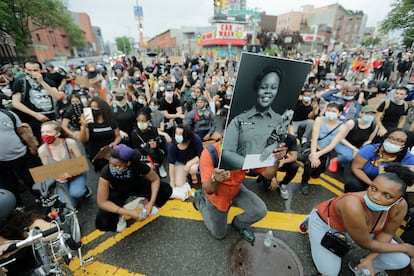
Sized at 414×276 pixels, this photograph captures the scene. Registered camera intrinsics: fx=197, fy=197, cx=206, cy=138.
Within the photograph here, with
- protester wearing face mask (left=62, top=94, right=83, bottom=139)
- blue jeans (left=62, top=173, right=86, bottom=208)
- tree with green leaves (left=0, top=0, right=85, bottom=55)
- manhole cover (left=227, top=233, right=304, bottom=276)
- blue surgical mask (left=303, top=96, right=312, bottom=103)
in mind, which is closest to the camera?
manhole cover (left=227, top=233, right=304, bottom=276)

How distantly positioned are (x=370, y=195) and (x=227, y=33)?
3634cm

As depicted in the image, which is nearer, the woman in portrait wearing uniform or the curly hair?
the woman in portrait wearing uniform

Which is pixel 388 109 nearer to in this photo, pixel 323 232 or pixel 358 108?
pixel 358 108

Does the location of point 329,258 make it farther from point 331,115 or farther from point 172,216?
point 331,115

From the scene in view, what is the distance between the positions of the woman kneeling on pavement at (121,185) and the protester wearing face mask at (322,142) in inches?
103

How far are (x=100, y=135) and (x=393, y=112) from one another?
616 centimetres

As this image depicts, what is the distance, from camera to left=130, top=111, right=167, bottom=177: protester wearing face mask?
3901 millimetres

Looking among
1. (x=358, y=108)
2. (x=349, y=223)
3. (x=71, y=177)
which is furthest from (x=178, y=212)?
(x=358, y=108)

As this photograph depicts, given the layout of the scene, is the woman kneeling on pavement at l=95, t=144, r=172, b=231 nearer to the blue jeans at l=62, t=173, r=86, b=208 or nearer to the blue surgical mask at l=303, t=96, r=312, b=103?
the blue jeans at l=62, t=173, r=86, b=208

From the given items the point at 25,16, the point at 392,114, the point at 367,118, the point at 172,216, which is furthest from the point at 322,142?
the point at 25,16

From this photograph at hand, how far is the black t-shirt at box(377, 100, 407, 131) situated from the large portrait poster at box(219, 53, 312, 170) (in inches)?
163

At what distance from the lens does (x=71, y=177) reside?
3135 millimetres

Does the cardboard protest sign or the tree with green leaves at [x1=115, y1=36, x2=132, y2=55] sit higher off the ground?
the tree with green leaves at [x1=115, y1=36, x2=132, y2=55]

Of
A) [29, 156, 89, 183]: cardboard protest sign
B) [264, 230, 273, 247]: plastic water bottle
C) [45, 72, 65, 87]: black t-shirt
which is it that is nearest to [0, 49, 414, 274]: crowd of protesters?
[29, 156, 89, 183]: cardboard protest sign
